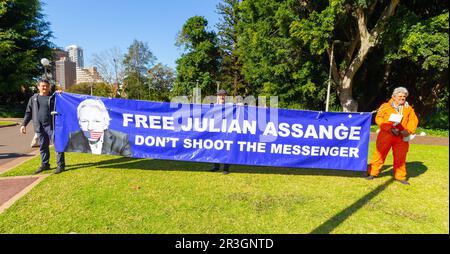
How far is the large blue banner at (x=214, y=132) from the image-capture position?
5.72 metres

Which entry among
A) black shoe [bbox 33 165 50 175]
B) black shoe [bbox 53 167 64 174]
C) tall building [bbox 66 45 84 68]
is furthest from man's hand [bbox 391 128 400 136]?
tall building [bbox 66 45 84 68]

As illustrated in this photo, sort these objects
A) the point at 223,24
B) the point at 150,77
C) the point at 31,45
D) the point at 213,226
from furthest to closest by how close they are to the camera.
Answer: the point at 150,77, the point at 223,24, the point at 31,45, the point at 213,226

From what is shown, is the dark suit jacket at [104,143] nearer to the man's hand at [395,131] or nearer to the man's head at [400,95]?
the man's hand at [395,131]

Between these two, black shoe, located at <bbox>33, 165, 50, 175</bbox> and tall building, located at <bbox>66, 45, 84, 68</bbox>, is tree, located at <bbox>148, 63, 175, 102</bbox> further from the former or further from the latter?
tall building, located at <bbox>66, 45, 84, 68</bbox>

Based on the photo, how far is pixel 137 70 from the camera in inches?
2280

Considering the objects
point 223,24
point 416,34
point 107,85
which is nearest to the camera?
point 416,34

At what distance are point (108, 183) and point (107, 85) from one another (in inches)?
2062

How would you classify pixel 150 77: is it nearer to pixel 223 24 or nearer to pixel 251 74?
pixel 223 24

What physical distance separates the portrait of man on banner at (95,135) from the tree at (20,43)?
80.3ft

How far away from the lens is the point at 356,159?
18.9ft

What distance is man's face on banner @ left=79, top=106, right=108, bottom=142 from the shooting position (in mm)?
5844

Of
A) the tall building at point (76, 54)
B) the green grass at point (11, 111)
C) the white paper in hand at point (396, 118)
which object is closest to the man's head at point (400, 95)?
the white paper in hand at point (396, 118)

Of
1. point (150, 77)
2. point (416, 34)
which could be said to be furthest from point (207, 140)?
point (150, 77)

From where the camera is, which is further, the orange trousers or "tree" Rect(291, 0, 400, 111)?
"tree" Rect(291, 0, 400, 111)
